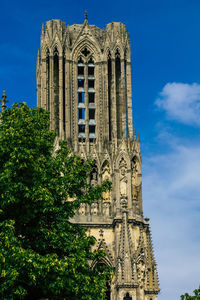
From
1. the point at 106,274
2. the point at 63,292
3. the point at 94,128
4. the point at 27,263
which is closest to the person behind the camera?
the point at 27,263

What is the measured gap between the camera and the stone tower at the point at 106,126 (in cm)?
4166

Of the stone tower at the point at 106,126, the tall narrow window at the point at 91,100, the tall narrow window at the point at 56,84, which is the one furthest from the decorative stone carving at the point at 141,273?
the tall narrow window at the point at 56,84

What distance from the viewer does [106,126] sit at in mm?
45938

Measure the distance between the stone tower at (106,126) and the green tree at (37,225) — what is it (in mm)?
14935

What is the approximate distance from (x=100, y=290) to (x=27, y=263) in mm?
3789

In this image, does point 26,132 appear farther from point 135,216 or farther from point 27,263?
point 135,216

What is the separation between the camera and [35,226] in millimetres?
25188

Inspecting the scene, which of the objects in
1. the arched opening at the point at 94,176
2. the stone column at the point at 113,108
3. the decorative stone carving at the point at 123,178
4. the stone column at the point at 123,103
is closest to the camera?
the decorative stone carving at the point at 123,178

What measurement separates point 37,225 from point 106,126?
21.5 m

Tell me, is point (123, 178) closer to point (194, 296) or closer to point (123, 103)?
point (123, 103)

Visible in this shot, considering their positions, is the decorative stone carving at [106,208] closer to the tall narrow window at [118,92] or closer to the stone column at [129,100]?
the tall narrow window at [118,92]

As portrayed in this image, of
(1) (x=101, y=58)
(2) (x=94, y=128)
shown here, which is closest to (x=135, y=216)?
(2) (x=94, y=128)

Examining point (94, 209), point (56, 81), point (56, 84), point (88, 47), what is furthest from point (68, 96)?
point (94, 209)

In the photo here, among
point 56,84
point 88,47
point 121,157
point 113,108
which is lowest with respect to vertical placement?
point 121,157
